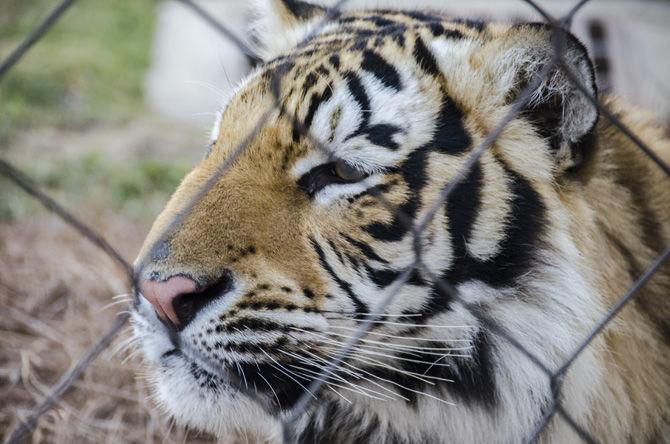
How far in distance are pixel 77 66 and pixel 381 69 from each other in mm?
5478

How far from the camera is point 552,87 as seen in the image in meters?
1.44

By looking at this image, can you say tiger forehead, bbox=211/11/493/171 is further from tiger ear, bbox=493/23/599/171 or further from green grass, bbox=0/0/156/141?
green grass, bbox=0/0/156/141

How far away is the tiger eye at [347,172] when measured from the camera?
145 centimetres

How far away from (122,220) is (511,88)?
2.72 meters

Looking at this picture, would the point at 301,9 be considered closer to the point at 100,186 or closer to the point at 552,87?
the point at 552,87

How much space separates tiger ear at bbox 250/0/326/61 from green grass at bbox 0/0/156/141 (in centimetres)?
334

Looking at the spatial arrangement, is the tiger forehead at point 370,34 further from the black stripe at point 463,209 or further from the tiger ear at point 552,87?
the black stripe at point 463,209

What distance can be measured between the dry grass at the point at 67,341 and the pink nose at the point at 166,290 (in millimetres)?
244

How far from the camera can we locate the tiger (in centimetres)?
135

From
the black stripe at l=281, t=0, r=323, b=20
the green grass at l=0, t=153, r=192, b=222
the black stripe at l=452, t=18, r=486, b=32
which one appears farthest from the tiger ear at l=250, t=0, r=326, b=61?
the green grass at l=0, t=153, r=192, b=222

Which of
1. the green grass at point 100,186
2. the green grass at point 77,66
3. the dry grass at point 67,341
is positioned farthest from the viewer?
the green grass at point 77,66

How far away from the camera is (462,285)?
1.41m

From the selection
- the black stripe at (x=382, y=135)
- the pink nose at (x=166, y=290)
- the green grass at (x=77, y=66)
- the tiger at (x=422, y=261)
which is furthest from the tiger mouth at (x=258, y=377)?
the green grass at (x=77, y=66)

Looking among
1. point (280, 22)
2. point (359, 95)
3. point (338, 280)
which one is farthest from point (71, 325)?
point (359, 95)
